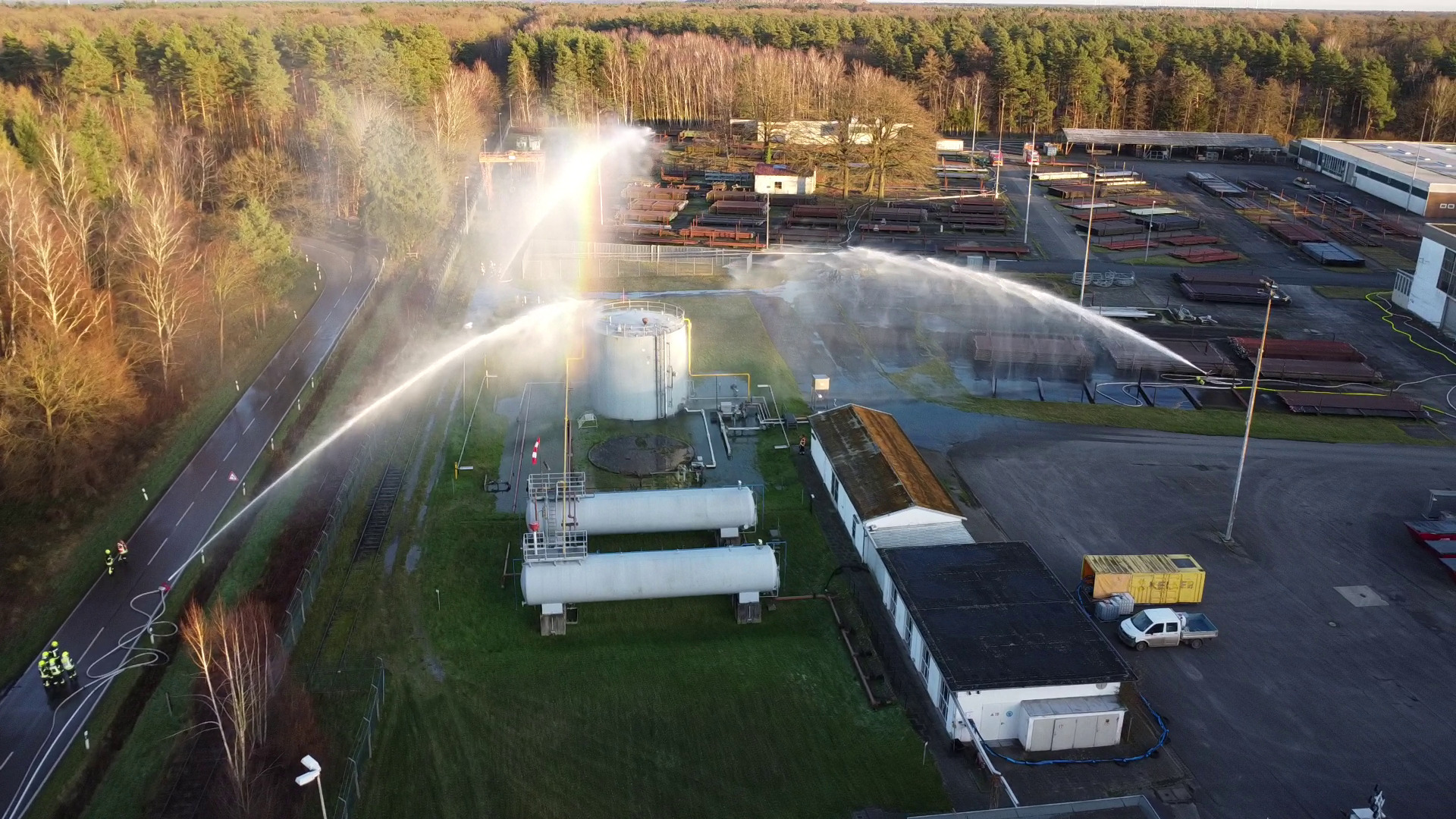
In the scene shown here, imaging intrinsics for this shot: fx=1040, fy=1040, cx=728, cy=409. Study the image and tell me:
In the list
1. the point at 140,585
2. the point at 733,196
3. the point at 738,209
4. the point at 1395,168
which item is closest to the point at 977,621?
the point at 140,585

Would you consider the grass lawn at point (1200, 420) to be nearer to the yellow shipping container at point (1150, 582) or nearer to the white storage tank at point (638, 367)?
the white storage tank at point (638, 367)

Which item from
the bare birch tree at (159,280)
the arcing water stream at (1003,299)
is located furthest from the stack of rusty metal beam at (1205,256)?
the bare birch tree at (159,280)

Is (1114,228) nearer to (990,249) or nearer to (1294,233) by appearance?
(990,249)

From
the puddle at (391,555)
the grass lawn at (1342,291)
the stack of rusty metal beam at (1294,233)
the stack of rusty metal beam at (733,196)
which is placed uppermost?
the stack of rusty metal beam at (733,196)

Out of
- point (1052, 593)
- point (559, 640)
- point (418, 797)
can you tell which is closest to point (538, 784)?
point (418, 797)

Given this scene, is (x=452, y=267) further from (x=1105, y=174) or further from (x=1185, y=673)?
(x=1105, y=174)

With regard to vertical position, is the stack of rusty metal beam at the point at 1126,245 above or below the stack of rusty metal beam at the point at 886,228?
below
